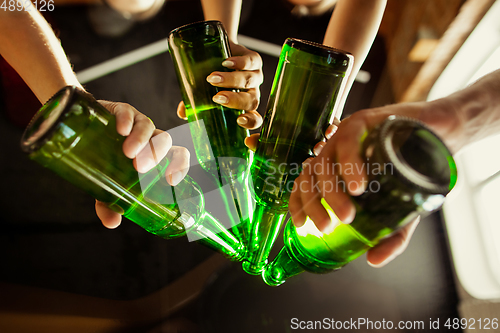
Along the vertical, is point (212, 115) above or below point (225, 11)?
below

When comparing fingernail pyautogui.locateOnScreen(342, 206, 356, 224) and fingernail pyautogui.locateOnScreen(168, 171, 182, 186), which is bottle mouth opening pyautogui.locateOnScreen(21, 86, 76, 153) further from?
fingernail pyautogui.locateOnScreen(342, 206, 356, 224)

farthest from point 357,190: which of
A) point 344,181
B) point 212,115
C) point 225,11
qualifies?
point 225,11

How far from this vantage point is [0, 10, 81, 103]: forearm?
0.44 metres

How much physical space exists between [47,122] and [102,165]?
0.17ft

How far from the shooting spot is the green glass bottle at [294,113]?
0.82 feet

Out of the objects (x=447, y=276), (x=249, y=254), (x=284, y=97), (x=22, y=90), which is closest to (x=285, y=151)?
(x=284, y=97)

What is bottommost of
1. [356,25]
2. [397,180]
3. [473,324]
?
[473,324]

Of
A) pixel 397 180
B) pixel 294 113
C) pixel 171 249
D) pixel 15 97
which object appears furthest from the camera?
pixel 15 97

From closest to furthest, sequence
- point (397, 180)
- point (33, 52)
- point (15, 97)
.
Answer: point (397, 180) → point (33, 52) → point (15, 97)

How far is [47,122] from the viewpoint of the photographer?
0.21 meters

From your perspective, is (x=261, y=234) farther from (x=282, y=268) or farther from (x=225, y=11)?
(x=225, y=11)

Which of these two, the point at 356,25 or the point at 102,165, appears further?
the point at 356,25

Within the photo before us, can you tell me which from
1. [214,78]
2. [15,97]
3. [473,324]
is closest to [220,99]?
[214,78]

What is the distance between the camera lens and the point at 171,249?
0.61 meters
